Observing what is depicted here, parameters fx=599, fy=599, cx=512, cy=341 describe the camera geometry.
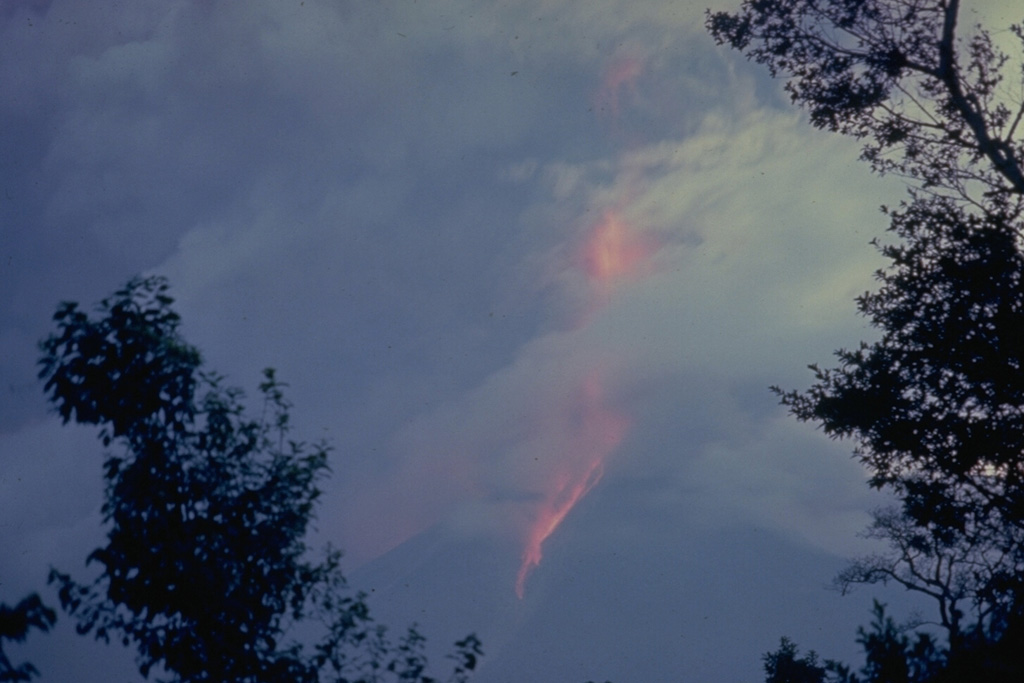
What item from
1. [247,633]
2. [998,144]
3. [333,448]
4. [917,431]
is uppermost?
[998,144]

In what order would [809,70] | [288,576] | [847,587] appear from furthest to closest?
1. [847,587]
2. [809,70]
3. [288,576]

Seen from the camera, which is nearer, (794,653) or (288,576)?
(288,576)

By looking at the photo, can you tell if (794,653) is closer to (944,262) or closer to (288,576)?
(944,262)

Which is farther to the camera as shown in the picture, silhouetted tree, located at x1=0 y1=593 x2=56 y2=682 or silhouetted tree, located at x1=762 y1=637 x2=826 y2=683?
silhouetted tree, located at x1=762 y1=637 x2=826 y2=683

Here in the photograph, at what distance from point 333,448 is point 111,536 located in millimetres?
2449

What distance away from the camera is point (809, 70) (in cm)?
1503

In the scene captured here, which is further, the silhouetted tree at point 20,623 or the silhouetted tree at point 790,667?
the silhouetted tree at point 790,667

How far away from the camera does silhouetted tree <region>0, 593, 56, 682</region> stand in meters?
5.04

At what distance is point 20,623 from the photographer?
5051 millimetres

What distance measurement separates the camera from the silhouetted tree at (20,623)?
5.04 metres

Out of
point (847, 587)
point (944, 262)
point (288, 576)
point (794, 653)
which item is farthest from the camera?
point (794, 653)

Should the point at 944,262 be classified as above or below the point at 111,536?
above

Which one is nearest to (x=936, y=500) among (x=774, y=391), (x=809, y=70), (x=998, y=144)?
(x=774, y=391)

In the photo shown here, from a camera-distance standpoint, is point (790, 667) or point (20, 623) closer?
point (20, 623)
